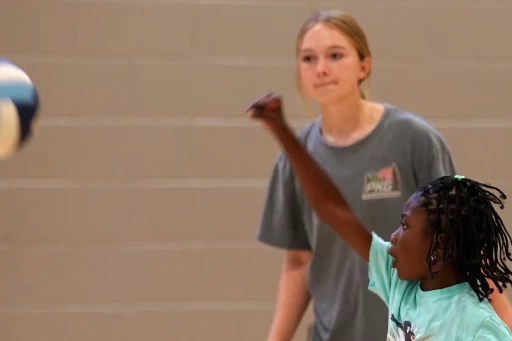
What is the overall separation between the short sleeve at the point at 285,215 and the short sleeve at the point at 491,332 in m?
0.68

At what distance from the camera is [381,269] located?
54.7 inches

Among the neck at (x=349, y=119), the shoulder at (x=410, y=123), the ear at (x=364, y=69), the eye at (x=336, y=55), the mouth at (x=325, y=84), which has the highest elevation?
the eye at (x=336, y=55)

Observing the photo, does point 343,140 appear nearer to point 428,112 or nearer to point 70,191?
point 428,112

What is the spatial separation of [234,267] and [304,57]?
0.98 meters

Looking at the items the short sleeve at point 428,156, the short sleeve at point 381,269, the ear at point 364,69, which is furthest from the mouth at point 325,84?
the short sleeve at point 381,269

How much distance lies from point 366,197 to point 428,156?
0.52 ft

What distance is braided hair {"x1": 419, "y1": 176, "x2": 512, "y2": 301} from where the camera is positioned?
47.8 inches

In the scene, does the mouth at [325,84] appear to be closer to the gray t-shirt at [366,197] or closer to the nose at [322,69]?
the nose at [322,69]

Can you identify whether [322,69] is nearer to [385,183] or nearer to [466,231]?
[385,183]

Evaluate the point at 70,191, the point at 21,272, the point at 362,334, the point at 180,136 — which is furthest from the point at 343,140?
the point at 21,272

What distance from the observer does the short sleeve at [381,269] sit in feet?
4.52

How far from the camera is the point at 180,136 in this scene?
251 cm

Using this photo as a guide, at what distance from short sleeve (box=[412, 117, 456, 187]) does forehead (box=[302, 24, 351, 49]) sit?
0.27 meters

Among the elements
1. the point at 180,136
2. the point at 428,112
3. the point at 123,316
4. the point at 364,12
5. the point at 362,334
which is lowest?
the point at 362,334
